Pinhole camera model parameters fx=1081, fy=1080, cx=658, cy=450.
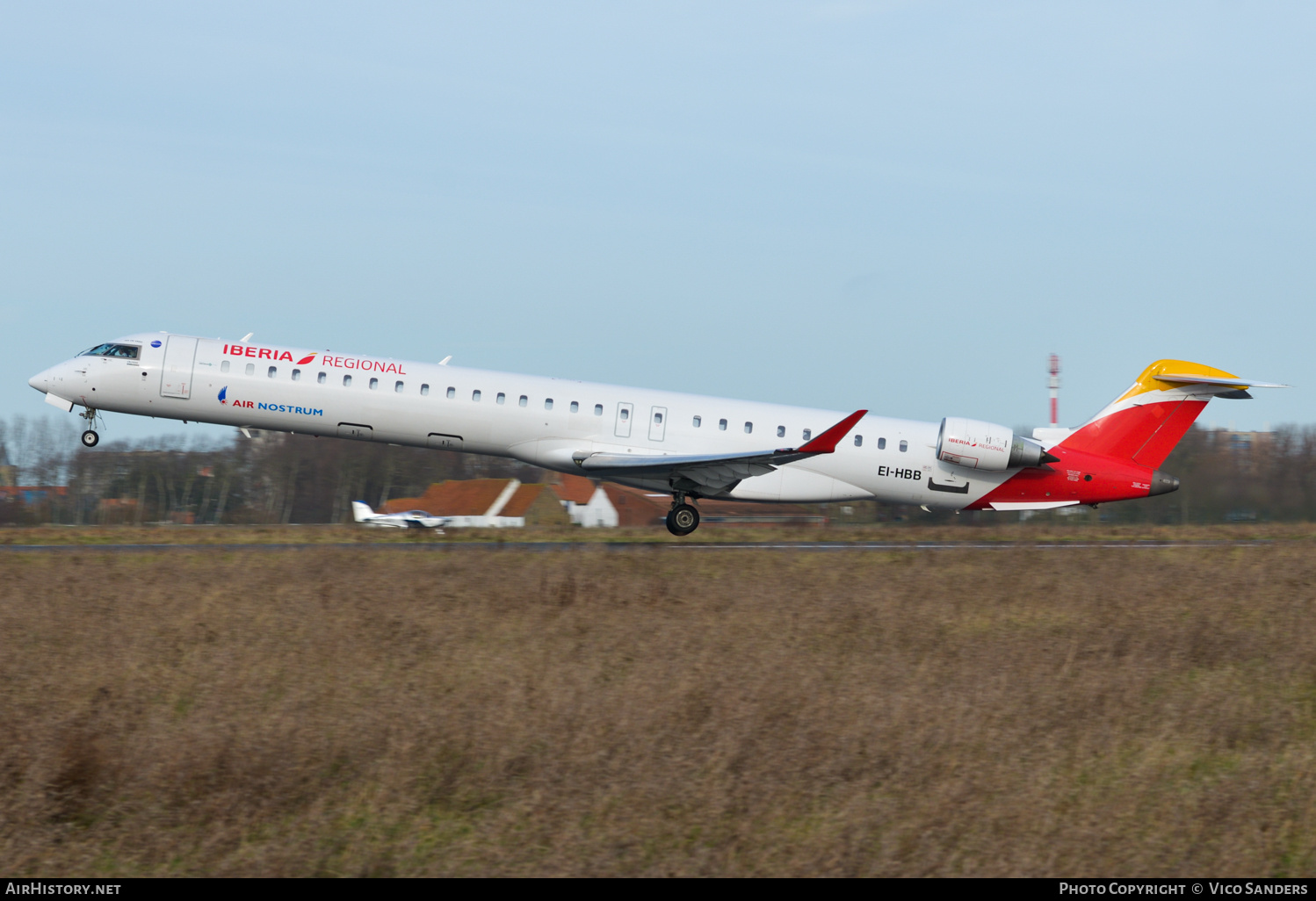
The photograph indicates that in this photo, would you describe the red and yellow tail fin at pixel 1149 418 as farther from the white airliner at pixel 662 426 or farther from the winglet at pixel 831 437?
the winglet at pixel 831 437

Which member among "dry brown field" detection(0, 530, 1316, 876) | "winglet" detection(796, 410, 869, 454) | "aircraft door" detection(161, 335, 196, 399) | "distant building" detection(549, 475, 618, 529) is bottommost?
"dry brown field" detection(0, 530, 1316, 876)

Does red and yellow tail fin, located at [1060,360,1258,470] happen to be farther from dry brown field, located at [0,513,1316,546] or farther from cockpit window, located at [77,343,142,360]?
cockpit window, located at [77,343,142,360]

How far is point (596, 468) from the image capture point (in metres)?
20.7

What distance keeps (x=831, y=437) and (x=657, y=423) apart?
350 centimetres

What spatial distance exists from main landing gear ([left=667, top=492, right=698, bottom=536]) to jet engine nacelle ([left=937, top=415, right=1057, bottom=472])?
515 cm

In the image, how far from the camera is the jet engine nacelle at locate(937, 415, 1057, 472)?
21.7 meters

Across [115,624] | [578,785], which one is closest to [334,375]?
[115,624]

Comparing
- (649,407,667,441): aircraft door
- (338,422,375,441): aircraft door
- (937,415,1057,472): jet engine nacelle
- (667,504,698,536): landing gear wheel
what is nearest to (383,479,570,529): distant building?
(667,504,698,536): landing gear wheel

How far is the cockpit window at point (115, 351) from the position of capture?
20.6 metres

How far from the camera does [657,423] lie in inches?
840

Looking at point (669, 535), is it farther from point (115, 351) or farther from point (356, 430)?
point (115, 351)

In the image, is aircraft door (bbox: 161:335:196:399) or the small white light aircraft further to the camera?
the small white light aircraft

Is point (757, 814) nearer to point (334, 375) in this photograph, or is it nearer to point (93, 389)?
point (334, 375)

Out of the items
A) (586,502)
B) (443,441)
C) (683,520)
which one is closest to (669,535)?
(683,520)
